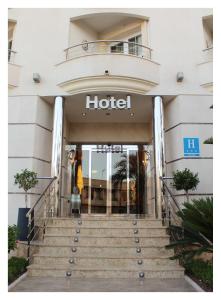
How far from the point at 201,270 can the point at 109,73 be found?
547 centimetres

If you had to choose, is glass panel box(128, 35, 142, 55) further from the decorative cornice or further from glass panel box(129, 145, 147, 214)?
glass panel box(129, 145, 147, 214)

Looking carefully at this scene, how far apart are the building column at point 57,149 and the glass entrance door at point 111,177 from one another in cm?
241

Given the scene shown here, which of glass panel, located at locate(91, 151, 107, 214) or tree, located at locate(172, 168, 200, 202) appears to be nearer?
tree, located at locate(172, 168, 200, 202)

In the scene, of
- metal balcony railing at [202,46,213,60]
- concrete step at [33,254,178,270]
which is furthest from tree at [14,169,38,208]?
metal balcony railing at [202,46,213,60]

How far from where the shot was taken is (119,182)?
10.8 meters

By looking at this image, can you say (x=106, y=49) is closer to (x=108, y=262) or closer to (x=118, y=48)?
(x=118, y=48)

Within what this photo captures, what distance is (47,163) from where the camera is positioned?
877 centimetres

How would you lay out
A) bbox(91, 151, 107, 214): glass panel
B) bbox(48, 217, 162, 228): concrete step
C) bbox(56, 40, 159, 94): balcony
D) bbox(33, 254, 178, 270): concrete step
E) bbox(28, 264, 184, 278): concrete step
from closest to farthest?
bbox(28, 264, 184, 278): concrete step
bbox(33, 254, 178, 270): concrete step
bbox(48, 217, 162, 228): concrete step
bbox(56, 40, 159, 94): balcony
bbox(91, 151, 107, 214): glass panel

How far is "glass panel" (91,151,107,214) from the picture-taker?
10.5 m

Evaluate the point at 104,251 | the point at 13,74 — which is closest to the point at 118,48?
the point at 13,74

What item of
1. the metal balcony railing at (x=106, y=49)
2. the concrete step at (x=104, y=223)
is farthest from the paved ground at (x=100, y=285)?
the metal balcony railing at (x=106, y=49)

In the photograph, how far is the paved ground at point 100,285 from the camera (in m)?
4.35

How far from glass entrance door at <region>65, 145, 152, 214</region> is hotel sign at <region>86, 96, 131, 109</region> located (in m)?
2.72
